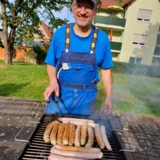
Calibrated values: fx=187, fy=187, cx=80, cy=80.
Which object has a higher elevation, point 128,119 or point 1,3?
point 1,3

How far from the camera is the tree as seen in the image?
1460 centimetres

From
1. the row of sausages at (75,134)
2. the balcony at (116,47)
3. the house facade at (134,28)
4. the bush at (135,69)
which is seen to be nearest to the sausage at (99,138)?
the row of sausages at (75,134)

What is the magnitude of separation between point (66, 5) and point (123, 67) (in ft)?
23.1

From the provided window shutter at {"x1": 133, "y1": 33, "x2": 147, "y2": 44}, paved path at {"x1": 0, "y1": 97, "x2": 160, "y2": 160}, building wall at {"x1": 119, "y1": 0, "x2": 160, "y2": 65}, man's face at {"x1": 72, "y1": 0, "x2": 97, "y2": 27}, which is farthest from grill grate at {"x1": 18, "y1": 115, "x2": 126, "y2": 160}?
window shutter at {"x1": 133, "y1": 33, "x2": 147, "y2": 44}

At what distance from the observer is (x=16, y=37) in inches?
634

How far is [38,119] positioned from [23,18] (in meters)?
12.1

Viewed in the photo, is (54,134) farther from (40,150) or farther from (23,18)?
(23,18)

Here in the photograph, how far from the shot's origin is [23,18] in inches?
577

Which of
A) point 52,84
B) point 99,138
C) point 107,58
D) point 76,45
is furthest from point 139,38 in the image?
point 99,138

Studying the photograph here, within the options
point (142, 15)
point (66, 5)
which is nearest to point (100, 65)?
point (66, 5)

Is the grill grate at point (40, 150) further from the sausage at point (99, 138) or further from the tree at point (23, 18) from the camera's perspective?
the tree at point (23, 18)

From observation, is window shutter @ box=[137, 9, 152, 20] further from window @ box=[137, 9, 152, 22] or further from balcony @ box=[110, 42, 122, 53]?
balcony @ box=[110, 42, 122, 53]

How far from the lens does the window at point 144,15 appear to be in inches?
964

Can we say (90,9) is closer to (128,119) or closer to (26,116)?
(26,116)
